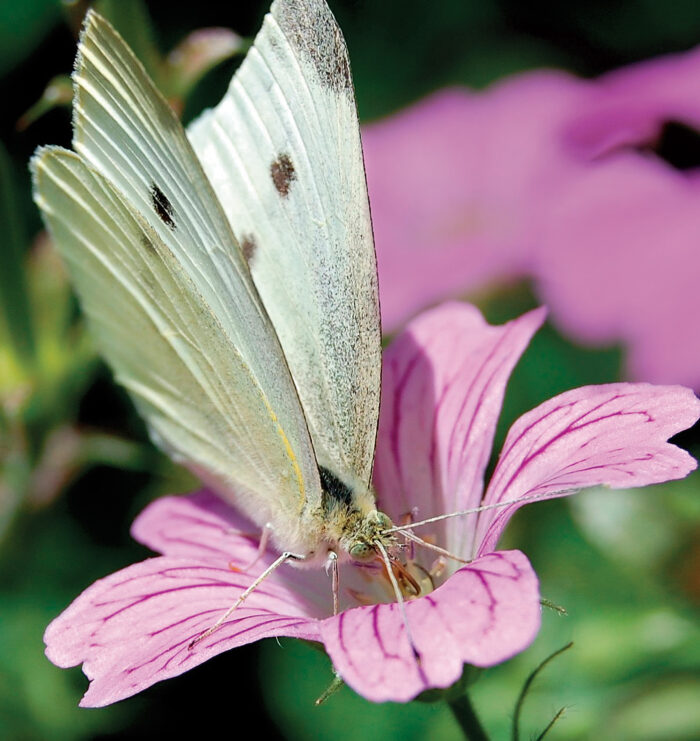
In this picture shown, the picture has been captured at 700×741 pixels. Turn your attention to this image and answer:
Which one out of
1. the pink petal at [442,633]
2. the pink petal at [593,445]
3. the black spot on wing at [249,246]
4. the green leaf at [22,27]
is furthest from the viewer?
the green leaf at [22,27]

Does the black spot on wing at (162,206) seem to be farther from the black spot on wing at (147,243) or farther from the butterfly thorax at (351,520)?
the butterfly thorax at (351,520)

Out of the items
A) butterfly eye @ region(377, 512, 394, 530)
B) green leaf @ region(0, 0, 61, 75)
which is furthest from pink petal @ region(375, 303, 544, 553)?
green leaf @ region(0, 0, 61, 75)

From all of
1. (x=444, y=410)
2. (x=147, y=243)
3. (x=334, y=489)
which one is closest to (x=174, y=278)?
(x=147, y=243)

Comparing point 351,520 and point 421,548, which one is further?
point 421,548

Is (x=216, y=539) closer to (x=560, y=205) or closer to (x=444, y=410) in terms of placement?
(x=444, y=410)

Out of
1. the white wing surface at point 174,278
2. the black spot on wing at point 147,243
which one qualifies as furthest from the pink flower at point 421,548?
the black spot on wing at point 147,243

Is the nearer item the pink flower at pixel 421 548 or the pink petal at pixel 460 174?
the pink flower at pixel 421 548

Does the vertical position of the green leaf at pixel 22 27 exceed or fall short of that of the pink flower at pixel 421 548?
it exceeds it

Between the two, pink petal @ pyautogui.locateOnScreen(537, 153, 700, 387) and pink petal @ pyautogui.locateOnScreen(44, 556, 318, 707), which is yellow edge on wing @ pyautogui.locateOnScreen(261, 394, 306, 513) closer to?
pink petal @ pyautogui.locateOnScreen(44, 556, 318, 707)
